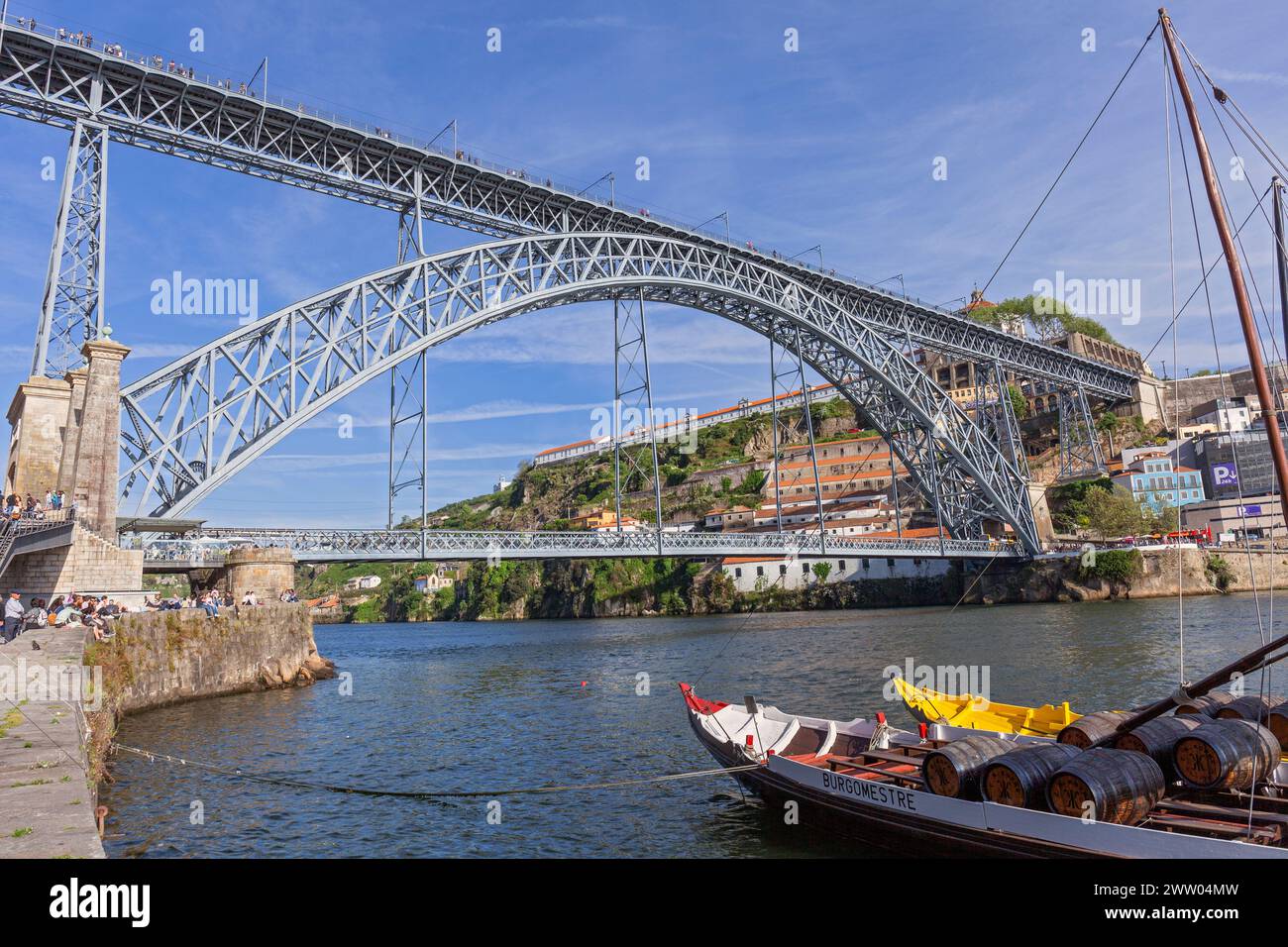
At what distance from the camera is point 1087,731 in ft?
36.4

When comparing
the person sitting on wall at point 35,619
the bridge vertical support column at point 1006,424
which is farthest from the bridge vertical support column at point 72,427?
the bridge vertical support column at point 1006,424

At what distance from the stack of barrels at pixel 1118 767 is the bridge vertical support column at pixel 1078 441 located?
74616 millimetres

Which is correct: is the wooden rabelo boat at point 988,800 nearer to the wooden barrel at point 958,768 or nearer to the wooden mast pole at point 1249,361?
the wooden barrel at point 958,768

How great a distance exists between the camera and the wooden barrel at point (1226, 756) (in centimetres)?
911

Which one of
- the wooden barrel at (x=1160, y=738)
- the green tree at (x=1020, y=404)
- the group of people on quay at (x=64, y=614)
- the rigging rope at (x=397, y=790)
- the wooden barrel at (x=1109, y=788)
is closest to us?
the wooden barrel at (x=1109, y=788)

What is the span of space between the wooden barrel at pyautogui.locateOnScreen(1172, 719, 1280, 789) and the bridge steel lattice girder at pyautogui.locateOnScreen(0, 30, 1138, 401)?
35.5 meters

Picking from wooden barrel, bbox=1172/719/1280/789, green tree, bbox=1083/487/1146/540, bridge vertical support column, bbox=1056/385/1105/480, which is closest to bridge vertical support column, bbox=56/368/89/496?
wooden barrel, bbox=1172/719/1280/789

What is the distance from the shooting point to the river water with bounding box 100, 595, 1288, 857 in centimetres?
1206

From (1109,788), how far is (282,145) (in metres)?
36.4

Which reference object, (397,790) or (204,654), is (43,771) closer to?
(397,790)

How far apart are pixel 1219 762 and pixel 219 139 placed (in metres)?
36.4

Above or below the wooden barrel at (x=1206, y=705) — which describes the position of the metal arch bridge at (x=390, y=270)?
above
